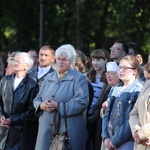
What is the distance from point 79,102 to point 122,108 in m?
0.93

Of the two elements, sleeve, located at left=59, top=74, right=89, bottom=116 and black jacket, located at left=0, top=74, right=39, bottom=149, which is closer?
sleeve, located at left=59, top=74, right=89, bottom=116

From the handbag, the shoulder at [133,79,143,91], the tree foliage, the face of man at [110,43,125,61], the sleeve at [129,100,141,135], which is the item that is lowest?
the handbag

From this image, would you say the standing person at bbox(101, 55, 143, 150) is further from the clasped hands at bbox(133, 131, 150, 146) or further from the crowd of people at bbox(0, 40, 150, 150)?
the clasped hands at bbox(133, 131, 150, 146)

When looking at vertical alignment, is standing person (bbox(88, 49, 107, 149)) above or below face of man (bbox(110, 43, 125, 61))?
below

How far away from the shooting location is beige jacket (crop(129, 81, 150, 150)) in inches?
258

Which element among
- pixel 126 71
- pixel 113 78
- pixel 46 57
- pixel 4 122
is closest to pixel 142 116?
pixel 126 71

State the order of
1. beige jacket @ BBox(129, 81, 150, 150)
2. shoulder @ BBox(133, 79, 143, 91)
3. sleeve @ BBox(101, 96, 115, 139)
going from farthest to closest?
sleeve @ BBox(101, 96, 115, 139) → shoulder @ BBox(133, 79, 143, 91) → beige jacket @ BBox(129, 81, 150, 150)

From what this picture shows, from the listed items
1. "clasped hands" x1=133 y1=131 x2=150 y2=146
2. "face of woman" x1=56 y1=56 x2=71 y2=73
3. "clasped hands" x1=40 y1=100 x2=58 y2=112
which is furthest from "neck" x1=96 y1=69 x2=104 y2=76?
"clasped hands" x1=133 y1=131 x2=150 y2=146

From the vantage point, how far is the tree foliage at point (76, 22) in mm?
17062

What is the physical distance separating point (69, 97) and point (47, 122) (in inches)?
18.5

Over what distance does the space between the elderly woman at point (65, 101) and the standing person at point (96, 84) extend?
441mm

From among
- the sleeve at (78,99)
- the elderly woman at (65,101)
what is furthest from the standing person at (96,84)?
the sleeve at (78,99)

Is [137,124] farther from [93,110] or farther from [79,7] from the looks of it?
[79,7]

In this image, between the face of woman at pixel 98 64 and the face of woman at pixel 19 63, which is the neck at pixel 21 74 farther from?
the face of woman at pixel 98 64
